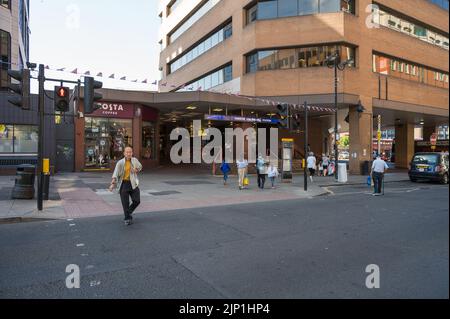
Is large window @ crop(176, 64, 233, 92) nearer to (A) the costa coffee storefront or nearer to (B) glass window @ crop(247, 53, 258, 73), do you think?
(B) glass window @ crop(247, 53, 258, 73)

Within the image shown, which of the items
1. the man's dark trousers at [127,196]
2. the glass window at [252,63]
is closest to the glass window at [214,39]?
the glass window at [252,63]

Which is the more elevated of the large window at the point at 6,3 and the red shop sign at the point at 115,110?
the large window at the point at 6,3

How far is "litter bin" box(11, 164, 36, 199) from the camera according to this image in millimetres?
11258

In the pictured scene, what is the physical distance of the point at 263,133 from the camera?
28.0m

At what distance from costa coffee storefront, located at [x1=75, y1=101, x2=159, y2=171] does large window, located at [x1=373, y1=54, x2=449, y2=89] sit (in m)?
17.7

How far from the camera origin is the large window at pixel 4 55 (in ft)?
70.1

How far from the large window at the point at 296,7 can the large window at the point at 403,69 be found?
4.41 meters

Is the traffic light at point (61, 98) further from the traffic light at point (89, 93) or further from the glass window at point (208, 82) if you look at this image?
the glass window at point (208, 82)

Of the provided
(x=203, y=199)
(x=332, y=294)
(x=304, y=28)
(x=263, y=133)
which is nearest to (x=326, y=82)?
(x=304, y=28)

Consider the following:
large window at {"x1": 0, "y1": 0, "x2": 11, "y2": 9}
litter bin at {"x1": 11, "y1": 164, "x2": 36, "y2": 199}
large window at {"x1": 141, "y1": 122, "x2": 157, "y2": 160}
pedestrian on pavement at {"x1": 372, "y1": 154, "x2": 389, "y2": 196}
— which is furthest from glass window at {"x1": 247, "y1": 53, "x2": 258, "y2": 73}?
litter bin at {"x1": 11, "y1": 164, "x2": 36, "y2": 199}

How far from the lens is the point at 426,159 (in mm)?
20578

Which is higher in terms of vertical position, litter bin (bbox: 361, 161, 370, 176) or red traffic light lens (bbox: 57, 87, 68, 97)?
red traffic light lens (bbox: 57, 87, 68, 97)

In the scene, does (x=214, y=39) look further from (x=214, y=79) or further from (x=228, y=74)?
(x=228, y=74)
